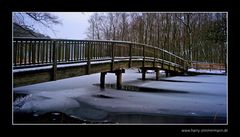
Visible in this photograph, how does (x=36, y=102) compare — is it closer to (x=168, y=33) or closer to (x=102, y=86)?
(x=102, y=86)

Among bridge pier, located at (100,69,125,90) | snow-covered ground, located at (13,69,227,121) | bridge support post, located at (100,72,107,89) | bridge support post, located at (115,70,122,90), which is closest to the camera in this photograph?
snow-covered ground, located at (13,69,227,121)

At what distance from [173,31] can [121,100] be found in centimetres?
126

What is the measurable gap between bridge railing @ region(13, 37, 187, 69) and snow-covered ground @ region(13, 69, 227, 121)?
1.07 feet

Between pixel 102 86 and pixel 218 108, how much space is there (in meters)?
1.72

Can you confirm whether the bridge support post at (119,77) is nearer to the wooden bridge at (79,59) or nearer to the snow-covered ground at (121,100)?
the wooden bridge at (79,59)

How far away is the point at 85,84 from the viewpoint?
4199mm

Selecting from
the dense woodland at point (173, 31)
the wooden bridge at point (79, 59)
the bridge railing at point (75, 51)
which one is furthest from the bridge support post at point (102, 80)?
the dense woodland at point (173, 31)

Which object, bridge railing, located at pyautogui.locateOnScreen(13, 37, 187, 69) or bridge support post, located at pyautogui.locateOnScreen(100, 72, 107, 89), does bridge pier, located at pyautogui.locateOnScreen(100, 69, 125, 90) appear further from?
bridge railing, located at pyautogui.locateOnScreen(13, 37, 187, 69)

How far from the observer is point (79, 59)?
4293 mm

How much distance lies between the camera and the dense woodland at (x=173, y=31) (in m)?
3.52

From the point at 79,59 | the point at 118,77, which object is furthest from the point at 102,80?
the point at 79,59

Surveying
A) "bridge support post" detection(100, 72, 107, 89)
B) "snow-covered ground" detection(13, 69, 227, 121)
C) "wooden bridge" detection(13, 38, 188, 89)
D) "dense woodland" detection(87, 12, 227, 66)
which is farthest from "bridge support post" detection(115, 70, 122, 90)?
"dense woodland" detection(87, 12, 227, 66)

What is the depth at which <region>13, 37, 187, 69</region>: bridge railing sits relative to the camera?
354 cm
